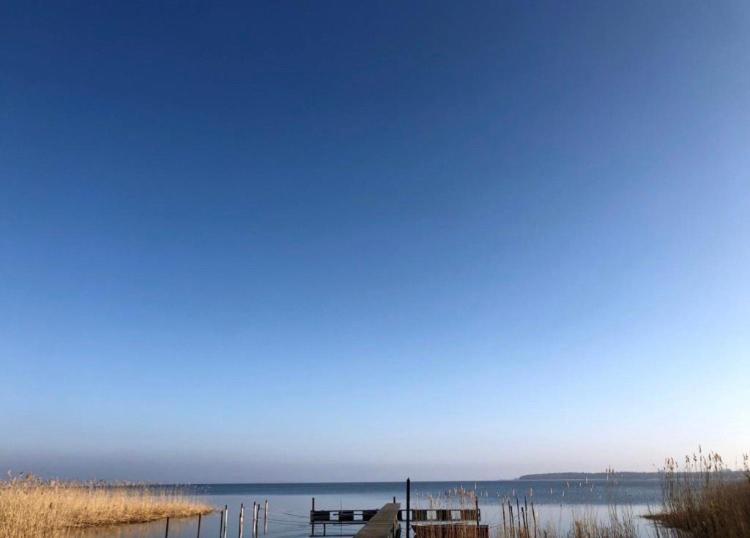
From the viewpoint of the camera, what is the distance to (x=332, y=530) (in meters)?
26.9

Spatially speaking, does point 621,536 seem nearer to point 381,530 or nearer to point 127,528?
point 381,530

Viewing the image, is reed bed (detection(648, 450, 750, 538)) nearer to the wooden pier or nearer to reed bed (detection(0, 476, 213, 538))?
the wooden pier

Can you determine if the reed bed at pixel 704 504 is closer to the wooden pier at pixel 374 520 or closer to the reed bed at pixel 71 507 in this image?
the wooden pier at pixel 374 520

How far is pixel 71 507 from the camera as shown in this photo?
828 inches

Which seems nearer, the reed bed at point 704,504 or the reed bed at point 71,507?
the reed bed at point 704,504

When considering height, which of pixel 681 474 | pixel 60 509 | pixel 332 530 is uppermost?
pixel 681 474

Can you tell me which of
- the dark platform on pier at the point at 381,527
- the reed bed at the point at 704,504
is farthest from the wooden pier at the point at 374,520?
the reed bed at the point at 704,504

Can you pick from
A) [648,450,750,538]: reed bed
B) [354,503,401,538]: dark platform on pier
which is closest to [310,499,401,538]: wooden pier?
[354,503,401,538]: dark platform on pier

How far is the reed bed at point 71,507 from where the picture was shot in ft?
37.6

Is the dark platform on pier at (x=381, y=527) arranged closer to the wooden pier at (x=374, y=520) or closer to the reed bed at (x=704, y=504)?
the wooden pier at (x=374, y=520)

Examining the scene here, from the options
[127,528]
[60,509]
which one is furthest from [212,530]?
[60,509]

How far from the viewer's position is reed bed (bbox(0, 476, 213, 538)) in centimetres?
1145

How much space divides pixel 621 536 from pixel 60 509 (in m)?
13.5

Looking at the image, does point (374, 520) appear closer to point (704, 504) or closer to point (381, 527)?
point (381, 527)
